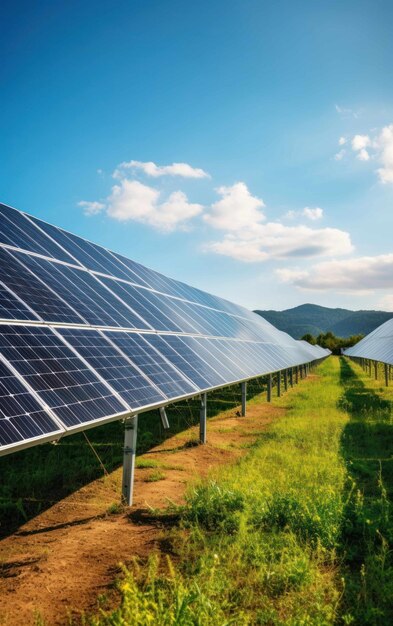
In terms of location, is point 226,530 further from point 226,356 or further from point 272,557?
point 226,356

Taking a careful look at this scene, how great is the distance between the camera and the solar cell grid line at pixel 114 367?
336 inches

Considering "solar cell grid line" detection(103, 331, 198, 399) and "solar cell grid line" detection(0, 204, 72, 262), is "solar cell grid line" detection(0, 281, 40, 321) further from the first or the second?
"solar cell grid line" detection(0, 204, 72, 262)

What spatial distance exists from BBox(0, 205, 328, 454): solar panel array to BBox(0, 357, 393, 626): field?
88.2 inches

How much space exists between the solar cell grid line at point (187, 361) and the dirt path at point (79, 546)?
2.55 meters

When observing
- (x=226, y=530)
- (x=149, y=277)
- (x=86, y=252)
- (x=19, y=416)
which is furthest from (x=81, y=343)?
(x=149, y=277)

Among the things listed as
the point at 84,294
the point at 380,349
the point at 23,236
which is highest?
the point at 23,236

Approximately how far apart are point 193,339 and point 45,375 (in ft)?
32.9

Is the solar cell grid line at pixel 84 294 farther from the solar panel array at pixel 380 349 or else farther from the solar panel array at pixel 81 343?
the solar panel array at pixel 380 349

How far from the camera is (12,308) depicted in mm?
8094

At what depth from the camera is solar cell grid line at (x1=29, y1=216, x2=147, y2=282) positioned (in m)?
15.3

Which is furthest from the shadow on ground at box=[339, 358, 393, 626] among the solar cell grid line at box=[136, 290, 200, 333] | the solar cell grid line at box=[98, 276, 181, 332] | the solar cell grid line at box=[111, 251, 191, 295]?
the solar cell grid line at box=[111, 251, 191, 295]

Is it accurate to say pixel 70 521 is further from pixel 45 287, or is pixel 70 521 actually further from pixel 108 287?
pixel 108 287

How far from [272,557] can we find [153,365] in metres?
5.73

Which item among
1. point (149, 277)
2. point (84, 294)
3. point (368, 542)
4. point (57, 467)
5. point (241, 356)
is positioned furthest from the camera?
point (149, 277)
